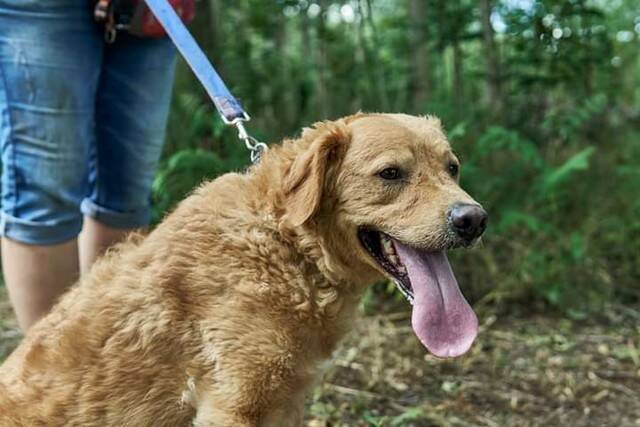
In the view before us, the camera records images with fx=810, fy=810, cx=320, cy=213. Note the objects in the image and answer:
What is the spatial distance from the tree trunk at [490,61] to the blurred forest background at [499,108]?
2 cm

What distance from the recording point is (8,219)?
11.0 feet

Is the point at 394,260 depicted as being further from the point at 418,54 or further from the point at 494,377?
the point at 418,54

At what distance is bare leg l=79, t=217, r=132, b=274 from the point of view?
3939mm

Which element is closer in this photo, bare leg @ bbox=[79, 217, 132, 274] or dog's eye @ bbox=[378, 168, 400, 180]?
dog's eye @ bbox=[378, 168, 400, 180]

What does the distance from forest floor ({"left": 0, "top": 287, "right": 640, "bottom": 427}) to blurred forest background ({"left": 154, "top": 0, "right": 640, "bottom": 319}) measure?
0.35 metres

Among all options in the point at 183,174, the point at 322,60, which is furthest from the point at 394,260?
the point at 322,60

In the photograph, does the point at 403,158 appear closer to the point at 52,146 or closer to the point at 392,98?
the point at 52,146

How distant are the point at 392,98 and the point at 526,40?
147 centimetres

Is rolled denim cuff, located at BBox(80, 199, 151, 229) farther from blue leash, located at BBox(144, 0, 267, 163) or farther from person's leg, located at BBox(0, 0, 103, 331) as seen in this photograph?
blue leash, located at BBox(144, 0, 267, 163)

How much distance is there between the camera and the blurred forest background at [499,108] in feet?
19.1

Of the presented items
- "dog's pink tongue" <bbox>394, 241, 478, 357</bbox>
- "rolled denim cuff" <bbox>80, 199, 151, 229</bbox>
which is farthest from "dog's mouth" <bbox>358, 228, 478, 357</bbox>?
"rolled denim cuff" <bbox>80, 199, 151, 229</bbox>

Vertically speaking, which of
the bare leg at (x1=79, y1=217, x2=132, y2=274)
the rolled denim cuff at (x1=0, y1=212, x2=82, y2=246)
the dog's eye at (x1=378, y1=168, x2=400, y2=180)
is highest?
the dog's eye at (x1=378, y1=168, x2=400, y2=180)

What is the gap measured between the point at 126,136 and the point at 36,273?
2.48 feet

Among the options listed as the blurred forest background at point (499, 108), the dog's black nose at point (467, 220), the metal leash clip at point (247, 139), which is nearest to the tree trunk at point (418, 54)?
the blurred forest background at point (499, 108)
